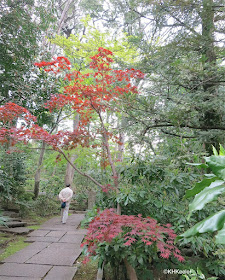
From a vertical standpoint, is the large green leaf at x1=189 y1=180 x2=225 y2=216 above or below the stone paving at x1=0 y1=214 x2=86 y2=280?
above

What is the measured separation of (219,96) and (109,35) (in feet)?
18.4

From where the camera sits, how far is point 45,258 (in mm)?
3426

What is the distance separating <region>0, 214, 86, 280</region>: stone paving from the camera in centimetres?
284

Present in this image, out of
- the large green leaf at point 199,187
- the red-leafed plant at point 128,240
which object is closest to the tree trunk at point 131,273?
the red-leafed plant at point 128,240

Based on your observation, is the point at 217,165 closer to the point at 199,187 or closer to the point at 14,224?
the point at 199,187

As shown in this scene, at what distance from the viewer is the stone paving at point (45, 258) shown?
2836 mm

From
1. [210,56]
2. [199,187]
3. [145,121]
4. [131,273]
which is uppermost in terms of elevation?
[210,56]

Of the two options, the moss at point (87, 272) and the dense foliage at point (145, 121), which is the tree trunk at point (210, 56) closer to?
the dense foliage at point (145, 121)

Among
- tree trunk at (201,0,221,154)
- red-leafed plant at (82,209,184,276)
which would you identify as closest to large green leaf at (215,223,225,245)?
red-leafed plant at (82,209,184,276)

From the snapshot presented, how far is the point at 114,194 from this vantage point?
288 cm

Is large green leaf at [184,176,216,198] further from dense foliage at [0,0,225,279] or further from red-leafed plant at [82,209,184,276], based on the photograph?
red-leafed plant at [82,209,184,276]

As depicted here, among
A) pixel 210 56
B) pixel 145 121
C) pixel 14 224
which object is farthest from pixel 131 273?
pixel 14 224

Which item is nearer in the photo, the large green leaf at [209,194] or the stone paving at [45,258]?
the large green leaf at [209,194]

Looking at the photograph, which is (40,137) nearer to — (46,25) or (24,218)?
(46,25)
